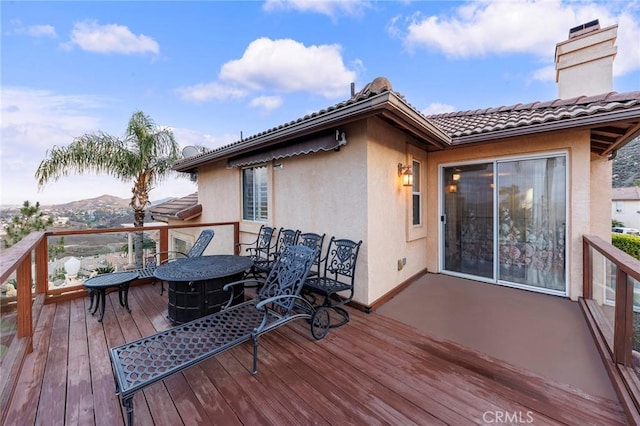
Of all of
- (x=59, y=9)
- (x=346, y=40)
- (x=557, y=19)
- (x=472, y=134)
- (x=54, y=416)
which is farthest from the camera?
(x=346, y=40)

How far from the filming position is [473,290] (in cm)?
452

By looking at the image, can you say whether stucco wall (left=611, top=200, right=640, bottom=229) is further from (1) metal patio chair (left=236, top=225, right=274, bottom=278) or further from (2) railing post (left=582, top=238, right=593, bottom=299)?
(1) metal patio chair (left=236, top=225, right=274, bottom=278)

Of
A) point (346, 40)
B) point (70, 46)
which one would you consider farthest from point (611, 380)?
point (70, 46)

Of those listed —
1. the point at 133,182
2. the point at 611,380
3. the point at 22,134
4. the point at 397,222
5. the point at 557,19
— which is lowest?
the point at 611,380

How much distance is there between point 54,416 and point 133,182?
8254mm

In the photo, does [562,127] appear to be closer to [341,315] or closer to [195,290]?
[341,315]

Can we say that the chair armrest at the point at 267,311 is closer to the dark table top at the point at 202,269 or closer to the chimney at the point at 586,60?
the dark table top at the point at 202,269

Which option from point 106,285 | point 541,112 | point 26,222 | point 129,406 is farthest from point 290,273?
point 26,222

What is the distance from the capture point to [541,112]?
190 inches

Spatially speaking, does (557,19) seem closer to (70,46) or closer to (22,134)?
(70,46)

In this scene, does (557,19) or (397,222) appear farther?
(557,19)

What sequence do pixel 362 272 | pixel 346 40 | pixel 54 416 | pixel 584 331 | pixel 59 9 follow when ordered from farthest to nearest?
pixel 346 40, pixel 59 9, pixel 362 272, pixel 584 331, pixel 54 416

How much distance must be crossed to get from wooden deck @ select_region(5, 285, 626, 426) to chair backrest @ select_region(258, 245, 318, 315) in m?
0.53

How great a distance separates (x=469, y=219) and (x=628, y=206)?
28.5 meters
